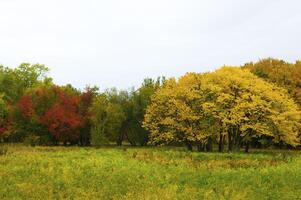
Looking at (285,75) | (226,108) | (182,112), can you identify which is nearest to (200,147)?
(182,112)

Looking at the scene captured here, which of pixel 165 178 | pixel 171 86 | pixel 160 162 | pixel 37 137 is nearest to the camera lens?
pixel 165 178

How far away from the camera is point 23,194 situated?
20.2 metres

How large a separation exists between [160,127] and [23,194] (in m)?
47.6

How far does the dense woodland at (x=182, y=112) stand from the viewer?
2261 inches

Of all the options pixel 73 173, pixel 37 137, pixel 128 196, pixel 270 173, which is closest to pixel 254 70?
pixel 37 137

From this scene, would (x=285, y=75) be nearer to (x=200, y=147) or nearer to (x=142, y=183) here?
(x=200, y=147)

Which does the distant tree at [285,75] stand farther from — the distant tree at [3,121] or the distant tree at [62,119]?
the distant tree at [3,121]

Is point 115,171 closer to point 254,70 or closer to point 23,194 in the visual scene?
point 23,194

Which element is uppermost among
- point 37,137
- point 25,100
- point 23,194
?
point 25,100

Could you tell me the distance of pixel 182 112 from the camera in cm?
5994

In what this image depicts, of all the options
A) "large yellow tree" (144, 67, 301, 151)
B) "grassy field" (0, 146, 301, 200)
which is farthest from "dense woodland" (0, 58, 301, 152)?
"grassy field" (0, 146, 301, 200)

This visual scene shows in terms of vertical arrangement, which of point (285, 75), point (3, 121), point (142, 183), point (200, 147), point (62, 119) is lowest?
point (142, 183)

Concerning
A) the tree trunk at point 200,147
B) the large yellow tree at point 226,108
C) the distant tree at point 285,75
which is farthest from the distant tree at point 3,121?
the distant tree at point 285,75

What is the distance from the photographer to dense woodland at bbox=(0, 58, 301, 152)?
57438 millimetres
